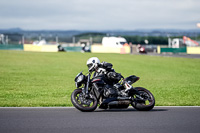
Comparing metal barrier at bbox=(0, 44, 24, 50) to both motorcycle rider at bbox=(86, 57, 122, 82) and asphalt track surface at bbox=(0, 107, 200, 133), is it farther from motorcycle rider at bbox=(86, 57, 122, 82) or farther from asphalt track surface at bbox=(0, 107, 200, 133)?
asphalt track surface at bbox=(0, 107, 200, 133)

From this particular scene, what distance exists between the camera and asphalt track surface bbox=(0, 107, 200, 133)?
23.2 ft

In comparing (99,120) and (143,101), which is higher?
(143,101)

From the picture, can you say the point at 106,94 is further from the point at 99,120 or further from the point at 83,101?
the point at 99,120

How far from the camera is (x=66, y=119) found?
8.09 m

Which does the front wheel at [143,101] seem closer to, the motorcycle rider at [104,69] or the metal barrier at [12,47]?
the motorcycle rider at [104,69]

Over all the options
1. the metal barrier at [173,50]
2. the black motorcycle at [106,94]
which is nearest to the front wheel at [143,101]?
the black motorcycle at [106,94]

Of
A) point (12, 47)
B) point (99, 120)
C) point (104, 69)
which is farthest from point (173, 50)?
point (99, 120)

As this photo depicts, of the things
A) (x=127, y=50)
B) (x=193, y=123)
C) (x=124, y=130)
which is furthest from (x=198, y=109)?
(x=127, y=50)

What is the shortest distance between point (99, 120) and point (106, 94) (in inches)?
51.7

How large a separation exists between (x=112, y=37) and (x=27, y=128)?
205 ft

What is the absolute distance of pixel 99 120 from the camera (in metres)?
8.02

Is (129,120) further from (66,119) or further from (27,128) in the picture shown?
(27,128)

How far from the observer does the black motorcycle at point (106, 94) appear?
357 inches

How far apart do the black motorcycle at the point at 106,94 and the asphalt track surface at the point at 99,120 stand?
0.59ft
